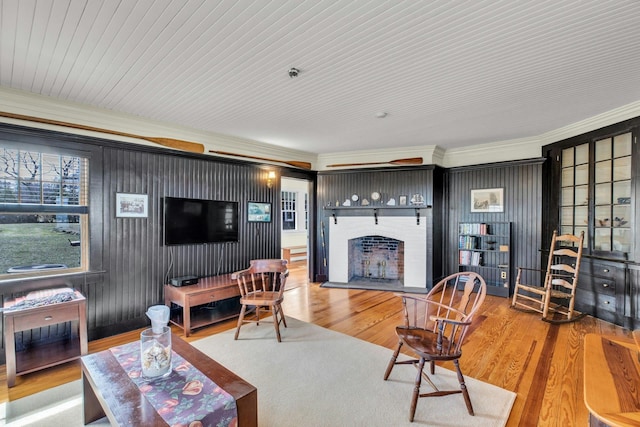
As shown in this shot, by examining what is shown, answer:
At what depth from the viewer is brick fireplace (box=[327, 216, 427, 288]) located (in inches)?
210

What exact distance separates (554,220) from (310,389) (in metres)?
4.52

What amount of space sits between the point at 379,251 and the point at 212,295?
3.39 m

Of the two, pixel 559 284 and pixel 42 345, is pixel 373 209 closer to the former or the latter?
pixel 559 284

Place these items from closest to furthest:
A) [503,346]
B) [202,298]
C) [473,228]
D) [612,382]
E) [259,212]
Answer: [612,382] → [503,346] → [202,298] → [259,212] → [473,228]

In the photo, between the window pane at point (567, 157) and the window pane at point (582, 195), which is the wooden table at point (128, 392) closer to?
the window pane at point (582, 195)

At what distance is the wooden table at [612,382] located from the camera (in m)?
1.04

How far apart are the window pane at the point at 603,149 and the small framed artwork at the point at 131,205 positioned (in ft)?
19.5

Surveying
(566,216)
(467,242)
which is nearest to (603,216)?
(566,216)

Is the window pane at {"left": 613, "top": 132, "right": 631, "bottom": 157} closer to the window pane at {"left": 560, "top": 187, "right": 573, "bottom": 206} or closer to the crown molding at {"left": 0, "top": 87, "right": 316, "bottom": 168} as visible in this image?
the window pane at {"left": 560, "top": 187, "right": 573, "bottom": 206}

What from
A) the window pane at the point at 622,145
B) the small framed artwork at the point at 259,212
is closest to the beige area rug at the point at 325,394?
the small framed artwork at the point at 259,212

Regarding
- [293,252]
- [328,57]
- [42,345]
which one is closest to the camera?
[328,57]

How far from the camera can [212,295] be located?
11.8 ft

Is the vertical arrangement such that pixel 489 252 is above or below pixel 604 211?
below

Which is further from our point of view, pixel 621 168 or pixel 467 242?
pixel 467 242
